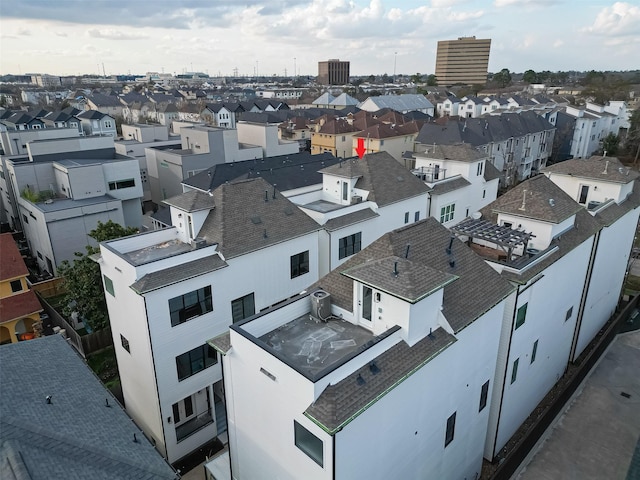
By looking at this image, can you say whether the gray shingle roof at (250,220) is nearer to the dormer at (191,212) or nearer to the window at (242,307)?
the dormer at (191,212)

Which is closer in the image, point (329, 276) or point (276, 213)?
point (329, 276)

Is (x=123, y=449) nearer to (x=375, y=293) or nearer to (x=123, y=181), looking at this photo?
(x=375, y=293)

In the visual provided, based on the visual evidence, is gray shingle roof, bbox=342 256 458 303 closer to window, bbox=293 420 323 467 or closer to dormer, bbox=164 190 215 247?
window, bbox=293 420 323 467

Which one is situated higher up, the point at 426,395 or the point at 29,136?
the point at 29,136

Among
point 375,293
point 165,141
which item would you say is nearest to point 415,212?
point 375,293

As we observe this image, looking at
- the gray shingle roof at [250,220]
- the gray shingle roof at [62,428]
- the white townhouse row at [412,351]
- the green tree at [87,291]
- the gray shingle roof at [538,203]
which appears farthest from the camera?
the green tree at [87,291]

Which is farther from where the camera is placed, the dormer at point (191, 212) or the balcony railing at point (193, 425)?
the dormer at point (191, 212)

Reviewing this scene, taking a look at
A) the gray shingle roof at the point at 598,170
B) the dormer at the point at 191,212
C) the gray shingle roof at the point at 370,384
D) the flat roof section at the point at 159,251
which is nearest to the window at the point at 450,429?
the gray shingle roof at the point at 370,384

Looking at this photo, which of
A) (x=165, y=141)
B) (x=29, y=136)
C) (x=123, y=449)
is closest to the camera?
(x=123, y=449)
